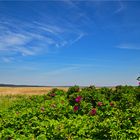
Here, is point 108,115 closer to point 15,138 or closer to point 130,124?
point 130,124

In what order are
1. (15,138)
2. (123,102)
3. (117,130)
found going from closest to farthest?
1. (117,130)
2. (15,138)
3. (123,102)

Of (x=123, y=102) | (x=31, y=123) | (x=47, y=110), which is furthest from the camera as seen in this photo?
(x=123, y=102)

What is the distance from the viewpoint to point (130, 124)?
34.0 ft

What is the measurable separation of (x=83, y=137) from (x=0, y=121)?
394cm

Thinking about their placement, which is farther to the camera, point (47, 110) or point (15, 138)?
point (47, 110)

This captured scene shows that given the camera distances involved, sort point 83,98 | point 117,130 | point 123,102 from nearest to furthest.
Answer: point 117,130 < point 123,102 < point 83,98

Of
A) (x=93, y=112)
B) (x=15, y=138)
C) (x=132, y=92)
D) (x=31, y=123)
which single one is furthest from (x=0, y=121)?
(x=132, y=92)

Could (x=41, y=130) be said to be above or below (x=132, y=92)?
below

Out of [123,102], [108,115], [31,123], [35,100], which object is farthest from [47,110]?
[35,100]

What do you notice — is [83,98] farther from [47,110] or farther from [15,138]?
[15,138]

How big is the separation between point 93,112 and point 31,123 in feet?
9.54

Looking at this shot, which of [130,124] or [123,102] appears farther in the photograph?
[123,102]

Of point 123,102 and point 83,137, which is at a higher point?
point 123,102

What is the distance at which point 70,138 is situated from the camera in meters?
10.0
